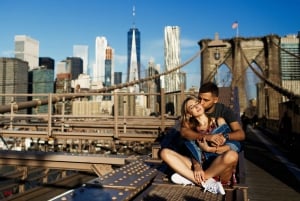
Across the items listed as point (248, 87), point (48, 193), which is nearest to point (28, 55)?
point (248, 87)

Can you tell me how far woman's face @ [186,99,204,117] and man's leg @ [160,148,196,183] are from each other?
15.6 inches

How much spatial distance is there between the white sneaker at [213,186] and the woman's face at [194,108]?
573mm

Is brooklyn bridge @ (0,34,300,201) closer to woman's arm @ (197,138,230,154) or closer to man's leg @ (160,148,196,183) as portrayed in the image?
man's leg @ (160,148,196,183)

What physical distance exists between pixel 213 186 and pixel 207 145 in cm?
41

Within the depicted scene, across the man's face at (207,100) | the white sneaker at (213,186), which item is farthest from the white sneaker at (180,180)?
the man's face at (207,100)

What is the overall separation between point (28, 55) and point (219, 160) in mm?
134408

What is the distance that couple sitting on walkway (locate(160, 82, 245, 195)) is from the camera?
2617 millimetres

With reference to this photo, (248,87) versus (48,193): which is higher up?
(248,87)

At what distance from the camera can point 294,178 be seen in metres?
6.21

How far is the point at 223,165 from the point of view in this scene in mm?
2570

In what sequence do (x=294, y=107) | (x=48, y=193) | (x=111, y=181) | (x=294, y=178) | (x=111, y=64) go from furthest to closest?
(x=111, y=64)
(x=294, y=107)
(x=48, y=193)
(x=294, y=178)
(x=111, y=181)

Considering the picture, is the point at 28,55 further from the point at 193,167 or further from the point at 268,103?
the point at 193,167

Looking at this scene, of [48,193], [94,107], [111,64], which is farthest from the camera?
[111,64]

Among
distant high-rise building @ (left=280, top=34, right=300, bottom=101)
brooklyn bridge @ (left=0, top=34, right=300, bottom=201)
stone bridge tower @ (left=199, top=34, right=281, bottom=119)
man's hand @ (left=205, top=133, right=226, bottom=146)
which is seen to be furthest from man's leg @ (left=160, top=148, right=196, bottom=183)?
distant high-rise building @ (left=280, top=34, right=300, bottom=101)
